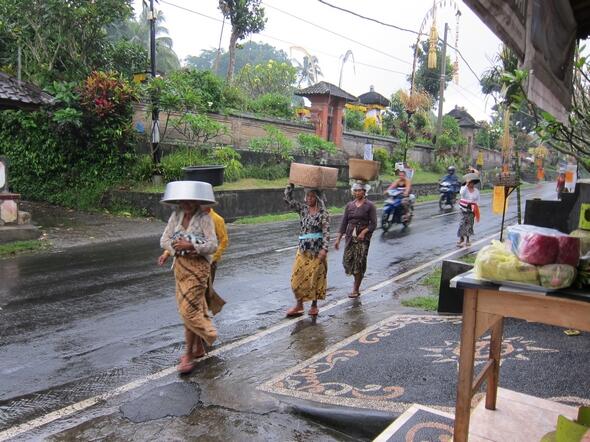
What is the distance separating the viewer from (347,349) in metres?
5.27

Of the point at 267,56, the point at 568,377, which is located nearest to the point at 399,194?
the point at 568,377

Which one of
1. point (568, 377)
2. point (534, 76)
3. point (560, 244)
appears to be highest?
point (534, 76)

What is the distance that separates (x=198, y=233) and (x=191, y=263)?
0.95ft

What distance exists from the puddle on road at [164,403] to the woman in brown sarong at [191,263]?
360mm

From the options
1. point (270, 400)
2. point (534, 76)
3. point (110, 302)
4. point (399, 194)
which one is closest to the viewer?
point (534, 76)

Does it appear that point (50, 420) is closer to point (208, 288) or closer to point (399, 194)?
point (208, 288)

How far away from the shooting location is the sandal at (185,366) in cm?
485

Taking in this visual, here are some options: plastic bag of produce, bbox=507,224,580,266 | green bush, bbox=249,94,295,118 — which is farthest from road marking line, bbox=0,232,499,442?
green bush, bbox=249,94,295,118

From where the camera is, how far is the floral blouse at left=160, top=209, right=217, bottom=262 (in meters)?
4.89

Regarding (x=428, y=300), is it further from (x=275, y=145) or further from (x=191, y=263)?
(x=275, y=145)

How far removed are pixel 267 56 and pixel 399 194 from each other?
7618 cm

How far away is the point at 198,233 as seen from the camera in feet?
16.3

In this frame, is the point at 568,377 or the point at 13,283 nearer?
the point at 568,377

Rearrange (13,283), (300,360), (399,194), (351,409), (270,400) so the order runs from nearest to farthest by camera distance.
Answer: (351,409)
(270,400)
(300,360)
(13,283)
(399,194)
